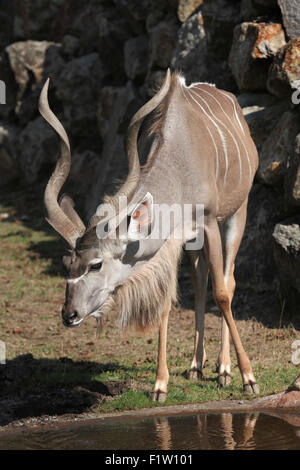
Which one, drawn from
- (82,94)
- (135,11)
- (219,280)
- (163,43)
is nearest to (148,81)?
(163,43)

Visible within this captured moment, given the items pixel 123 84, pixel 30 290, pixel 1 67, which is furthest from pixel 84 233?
pixel 1 67

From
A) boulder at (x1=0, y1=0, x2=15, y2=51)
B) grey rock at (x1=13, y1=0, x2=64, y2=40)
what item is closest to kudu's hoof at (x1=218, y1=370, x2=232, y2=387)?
grey rock at (x1=13, y1=0, x2=64, y2=40)

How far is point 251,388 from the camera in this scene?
4328 millimetres

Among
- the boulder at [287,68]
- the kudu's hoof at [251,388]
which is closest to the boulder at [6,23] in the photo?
the boulder at [287,68]

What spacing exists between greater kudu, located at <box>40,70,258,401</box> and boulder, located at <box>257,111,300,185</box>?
0.96 metres

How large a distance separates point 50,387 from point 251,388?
130 cm

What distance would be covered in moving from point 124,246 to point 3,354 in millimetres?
1933

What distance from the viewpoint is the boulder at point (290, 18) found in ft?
21.9

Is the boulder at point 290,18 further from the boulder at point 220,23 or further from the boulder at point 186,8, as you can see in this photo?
the boulder at point 186,8

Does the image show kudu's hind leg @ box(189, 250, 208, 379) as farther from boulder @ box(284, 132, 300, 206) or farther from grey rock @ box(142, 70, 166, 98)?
grey rock @ box(142, 70, 166, 98)

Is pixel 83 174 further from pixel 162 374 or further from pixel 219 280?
pixel 162 374

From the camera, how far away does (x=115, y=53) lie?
11078 mm

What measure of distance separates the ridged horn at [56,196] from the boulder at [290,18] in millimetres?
3427

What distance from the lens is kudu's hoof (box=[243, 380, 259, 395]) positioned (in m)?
4.30
